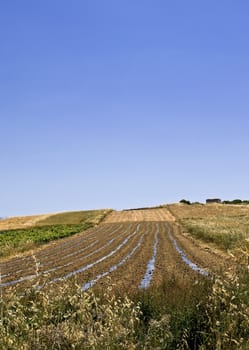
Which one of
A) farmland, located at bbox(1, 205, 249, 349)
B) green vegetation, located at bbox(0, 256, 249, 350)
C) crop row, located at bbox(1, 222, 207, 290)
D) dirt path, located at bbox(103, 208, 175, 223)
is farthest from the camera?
dirt path, located at bbox(103, 208, 175, 223)

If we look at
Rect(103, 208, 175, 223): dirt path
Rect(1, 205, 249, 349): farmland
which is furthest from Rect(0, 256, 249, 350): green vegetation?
Rect(103, 208, 175, 223): dirt path

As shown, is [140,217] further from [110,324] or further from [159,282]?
[110,324]

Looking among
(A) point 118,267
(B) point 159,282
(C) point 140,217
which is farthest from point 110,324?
Answer: (C) point 140,217

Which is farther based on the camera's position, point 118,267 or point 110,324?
point 118,267

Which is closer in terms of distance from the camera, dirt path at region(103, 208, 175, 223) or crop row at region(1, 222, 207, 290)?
crop row at region(1, 222, 207, 290)

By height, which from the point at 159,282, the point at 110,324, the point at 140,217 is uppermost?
the point at 140,217

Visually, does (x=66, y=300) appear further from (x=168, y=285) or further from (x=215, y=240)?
(x=215, y=240)

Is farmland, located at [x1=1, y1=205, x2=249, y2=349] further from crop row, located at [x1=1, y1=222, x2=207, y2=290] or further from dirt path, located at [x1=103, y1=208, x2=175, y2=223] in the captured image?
dirt path, located at [x1=103, y1=208, x2=175, y2=223]

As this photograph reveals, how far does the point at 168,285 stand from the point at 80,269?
37.0 feet

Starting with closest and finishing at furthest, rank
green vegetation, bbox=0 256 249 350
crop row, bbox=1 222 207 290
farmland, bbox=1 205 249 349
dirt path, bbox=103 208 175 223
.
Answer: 1. green vegetation, bbox=0 256 249 350
2. farmland, bbox=1 205 249 349
3. crop row, bbox=1 222 207 290
4. dirt path, bbox=103 208 175 223

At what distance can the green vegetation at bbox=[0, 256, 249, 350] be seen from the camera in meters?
6.23

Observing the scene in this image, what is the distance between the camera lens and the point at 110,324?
246 inches

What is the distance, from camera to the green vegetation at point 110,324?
20.4 feet

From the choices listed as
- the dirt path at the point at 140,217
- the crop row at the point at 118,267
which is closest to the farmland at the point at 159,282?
Answer: the crop row at the point at 118,267
